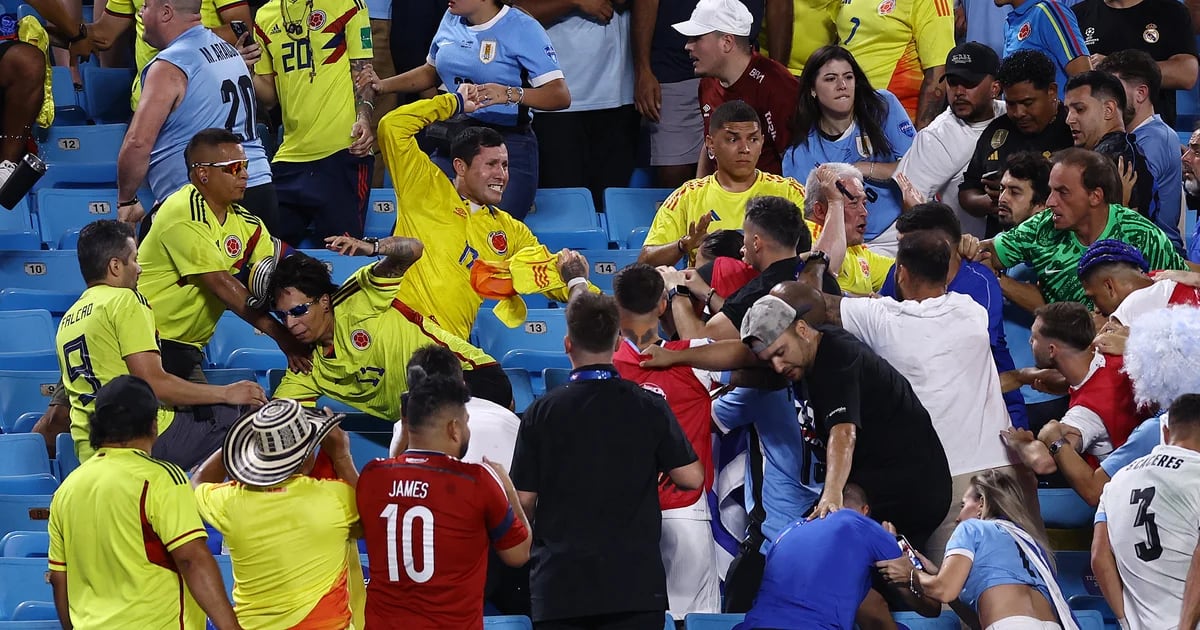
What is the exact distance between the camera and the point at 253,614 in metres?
4.88

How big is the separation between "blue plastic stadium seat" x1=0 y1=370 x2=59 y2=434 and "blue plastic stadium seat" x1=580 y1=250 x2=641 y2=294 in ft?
8.67

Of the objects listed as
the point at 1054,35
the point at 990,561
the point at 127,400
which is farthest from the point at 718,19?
the point at 127,400

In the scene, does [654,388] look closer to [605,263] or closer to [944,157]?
[605,263]

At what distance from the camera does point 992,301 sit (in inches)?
261

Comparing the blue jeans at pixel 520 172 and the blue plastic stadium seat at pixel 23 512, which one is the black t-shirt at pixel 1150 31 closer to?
the blue jeans at pixel 520 172

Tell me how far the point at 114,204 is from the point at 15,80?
2.73 feet

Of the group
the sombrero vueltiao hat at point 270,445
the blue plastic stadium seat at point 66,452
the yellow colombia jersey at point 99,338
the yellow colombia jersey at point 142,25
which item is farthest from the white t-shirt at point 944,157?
the blue plastic stadium seat at point 66,452

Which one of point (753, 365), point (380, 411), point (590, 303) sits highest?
point (590, 303)

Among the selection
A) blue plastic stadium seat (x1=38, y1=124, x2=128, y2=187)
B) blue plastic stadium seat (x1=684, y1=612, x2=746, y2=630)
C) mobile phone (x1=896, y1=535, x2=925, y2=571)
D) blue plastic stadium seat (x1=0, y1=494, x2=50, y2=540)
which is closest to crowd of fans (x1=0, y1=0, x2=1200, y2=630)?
mobile phone (x1=896, y1=535, x2=925, y2=571)

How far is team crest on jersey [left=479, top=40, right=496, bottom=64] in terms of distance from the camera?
8047mm

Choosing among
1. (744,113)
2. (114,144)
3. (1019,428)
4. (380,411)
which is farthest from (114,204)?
(1019,428)

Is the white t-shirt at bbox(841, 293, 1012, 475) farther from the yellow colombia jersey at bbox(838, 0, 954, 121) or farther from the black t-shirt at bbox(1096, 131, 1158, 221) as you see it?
the yellow colombia jersey at bbox(838, 0, 954, 121)

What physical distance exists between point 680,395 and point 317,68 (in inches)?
132

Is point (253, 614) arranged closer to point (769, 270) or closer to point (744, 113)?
point (769, 270)
